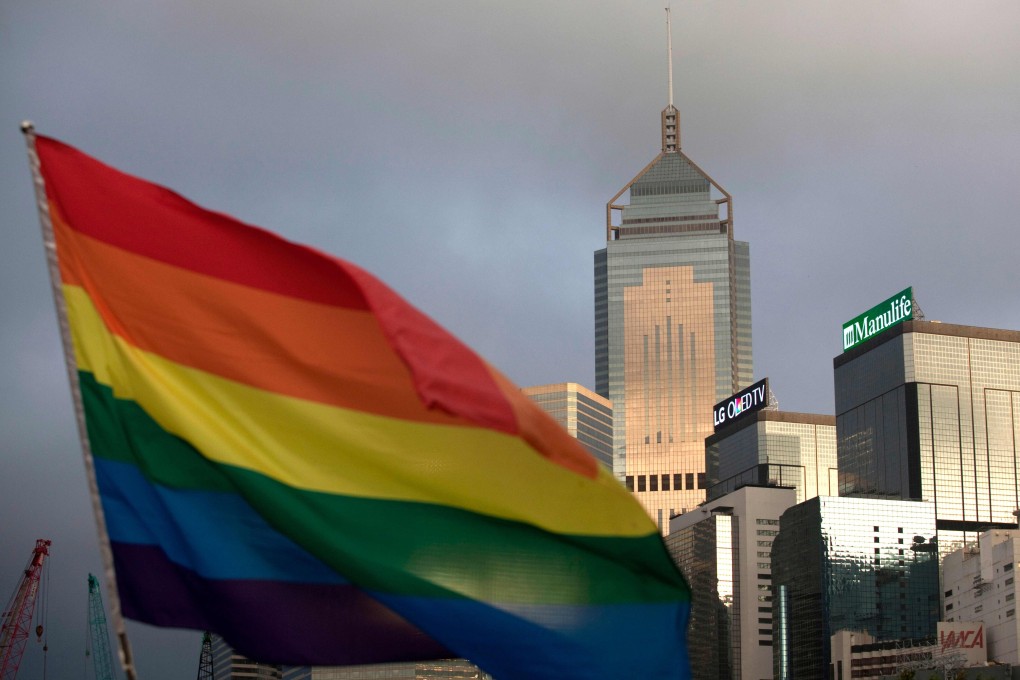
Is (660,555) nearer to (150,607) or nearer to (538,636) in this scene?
(538,636)

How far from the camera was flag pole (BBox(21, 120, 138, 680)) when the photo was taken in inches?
494

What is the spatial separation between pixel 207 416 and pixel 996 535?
195492 millimetres

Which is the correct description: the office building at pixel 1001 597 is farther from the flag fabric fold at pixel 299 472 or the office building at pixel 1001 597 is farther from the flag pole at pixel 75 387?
the flag pole at pixel 75 387

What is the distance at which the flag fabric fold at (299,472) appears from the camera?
46.9 ft

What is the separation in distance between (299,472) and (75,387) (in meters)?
2.11

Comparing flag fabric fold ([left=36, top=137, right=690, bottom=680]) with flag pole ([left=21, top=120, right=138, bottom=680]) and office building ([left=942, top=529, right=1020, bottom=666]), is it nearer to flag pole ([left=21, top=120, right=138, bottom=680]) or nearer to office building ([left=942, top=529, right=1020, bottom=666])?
flag pole ([left=21, top=120, right=138, bottom=680])

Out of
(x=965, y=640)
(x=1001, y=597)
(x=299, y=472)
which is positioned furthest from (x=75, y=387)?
(x=965, y=640)

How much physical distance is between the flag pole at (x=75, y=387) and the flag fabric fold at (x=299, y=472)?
52 centimetres

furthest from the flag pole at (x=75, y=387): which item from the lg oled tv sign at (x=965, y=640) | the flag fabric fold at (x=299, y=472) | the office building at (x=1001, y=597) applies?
the lg oled tv sign at (x=965, y=640)

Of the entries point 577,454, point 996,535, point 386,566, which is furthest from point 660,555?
point 996,535

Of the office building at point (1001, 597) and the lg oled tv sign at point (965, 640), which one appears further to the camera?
the lg oled tv sign at point (965, 640)

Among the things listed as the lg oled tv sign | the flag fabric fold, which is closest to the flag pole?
the flag fabric fold

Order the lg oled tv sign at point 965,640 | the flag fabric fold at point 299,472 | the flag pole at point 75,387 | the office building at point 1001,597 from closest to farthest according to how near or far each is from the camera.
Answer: the flag pole at point 75,387, the flag fabric fold at point 299,472, the office building at point 1001,597, the lg oled tv sign at point 965,640

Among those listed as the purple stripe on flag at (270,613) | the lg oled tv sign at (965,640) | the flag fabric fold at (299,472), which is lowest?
the purple stripe on flag at (270,613)
